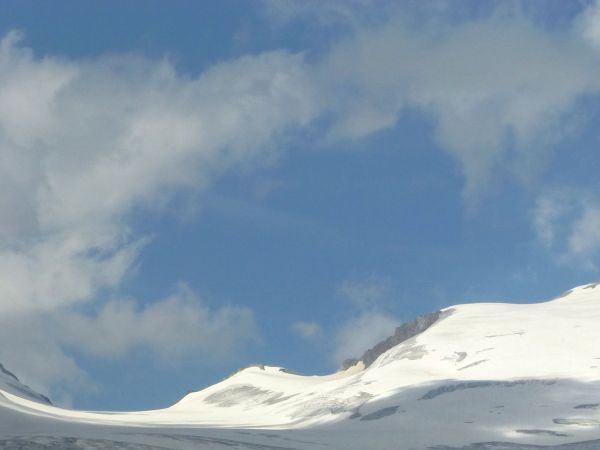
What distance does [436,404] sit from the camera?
99.0 m

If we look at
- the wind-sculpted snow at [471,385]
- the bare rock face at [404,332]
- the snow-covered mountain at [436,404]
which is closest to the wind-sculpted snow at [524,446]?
the snow-covered mountain at [436,404]

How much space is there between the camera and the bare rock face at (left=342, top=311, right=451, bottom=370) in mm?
150900

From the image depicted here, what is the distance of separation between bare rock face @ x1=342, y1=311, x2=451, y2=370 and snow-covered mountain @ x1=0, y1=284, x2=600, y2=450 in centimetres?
39

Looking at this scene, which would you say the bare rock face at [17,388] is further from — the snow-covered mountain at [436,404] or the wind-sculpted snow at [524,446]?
the wind-sculpted snow at [524,446]

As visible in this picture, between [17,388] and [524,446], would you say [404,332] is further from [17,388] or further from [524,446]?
[524,446]

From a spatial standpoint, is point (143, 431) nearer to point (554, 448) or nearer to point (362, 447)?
point (362, 447)

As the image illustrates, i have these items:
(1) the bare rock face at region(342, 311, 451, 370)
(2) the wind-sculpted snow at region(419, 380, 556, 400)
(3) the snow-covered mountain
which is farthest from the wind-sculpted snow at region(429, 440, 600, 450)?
(1) the bare rock face at region(342, 311, 451, 370)

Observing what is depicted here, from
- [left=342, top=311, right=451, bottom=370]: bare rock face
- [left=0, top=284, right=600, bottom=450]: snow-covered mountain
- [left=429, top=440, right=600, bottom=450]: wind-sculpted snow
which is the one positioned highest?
[left=342, top=311, right=451, bottom=370]: bare rock face

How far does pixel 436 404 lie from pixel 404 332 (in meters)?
60.1

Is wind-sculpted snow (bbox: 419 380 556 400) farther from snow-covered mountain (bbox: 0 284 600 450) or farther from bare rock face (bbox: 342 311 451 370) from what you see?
bare rock face (bbox: 342 311 451 370)

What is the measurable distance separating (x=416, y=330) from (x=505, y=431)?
68267mm

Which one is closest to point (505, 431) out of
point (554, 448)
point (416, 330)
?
point (554, 448)

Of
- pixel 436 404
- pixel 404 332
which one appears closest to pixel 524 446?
pixel 436 404

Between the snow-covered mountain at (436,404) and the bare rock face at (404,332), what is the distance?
392mm
